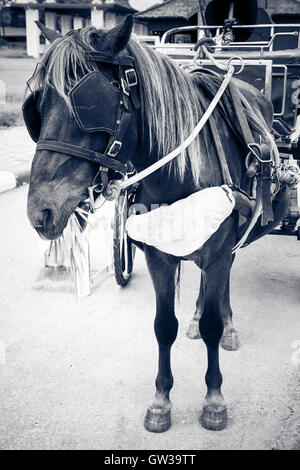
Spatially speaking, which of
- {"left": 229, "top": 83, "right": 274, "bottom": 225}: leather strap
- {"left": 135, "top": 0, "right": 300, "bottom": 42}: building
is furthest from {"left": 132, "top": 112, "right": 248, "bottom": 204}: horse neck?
{"left": 135, "top": 0, "right": 300, "bottom": 42}: building

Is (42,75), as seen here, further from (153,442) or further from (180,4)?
(180,4)

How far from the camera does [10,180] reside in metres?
7.38

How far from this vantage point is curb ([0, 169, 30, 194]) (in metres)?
7.23

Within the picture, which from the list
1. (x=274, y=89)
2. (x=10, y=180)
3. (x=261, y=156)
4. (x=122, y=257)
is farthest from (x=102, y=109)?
(x=10, y=180)

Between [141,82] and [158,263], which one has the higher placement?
[141,82]

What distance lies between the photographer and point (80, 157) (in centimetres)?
154

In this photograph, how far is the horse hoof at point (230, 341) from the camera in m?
3.03

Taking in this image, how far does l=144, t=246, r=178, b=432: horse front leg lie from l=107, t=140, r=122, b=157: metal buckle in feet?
2.25

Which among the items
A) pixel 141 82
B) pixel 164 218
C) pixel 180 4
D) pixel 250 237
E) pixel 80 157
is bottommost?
pixel 250 237

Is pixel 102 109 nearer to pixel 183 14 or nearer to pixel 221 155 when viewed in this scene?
pixel 221 155

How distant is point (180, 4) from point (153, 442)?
14.8 meters

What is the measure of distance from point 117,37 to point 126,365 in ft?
6.60

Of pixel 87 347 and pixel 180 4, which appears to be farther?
pixel 180 4
